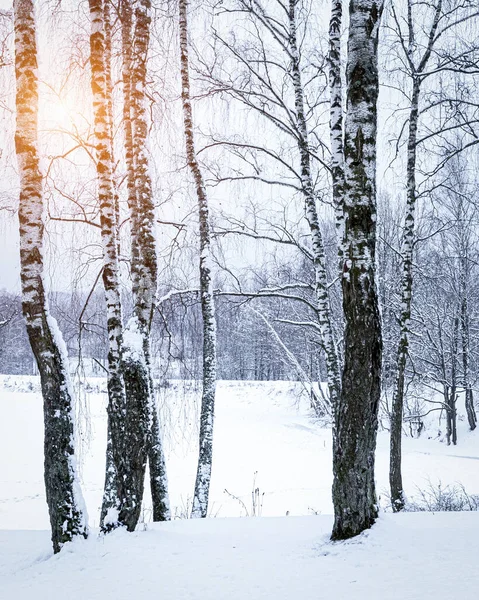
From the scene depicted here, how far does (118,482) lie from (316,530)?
6.14 feet

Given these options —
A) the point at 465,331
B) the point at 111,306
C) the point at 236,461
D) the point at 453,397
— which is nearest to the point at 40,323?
the point at 111,306

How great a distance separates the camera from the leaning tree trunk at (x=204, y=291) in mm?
6801

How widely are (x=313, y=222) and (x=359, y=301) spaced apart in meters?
3.74

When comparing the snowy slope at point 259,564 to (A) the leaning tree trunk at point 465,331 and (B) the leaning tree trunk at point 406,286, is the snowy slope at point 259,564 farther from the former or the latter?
(A) the leaning tree trunk at point 465,331

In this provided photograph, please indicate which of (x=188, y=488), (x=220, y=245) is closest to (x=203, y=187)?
(x=220, y=245)

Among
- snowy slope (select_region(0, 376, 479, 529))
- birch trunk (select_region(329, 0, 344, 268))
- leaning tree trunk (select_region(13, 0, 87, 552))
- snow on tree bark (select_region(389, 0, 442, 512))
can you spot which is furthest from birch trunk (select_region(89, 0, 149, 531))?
snow on tree bark (select_region(389, 0, 442, 512))

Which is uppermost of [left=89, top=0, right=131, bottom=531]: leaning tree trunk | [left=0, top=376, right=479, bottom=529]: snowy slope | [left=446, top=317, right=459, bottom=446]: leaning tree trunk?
[left=89, top=0, right=131, bottom=531]: leaning tree trunk

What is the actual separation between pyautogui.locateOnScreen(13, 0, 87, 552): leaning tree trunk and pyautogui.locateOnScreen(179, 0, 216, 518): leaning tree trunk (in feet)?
9.47

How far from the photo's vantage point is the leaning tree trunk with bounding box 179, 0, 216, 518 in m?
6.80

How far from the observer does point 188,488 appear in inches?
449

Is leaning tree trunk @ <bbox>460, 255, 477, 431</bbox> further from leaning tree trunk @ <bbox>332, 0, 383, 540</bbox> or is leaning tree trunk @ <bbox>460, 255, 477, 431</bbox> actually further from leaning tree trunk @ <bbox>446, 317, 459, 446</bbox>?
leaning tree trunk @ <bbox>332, 0, 383, 540</bbox>

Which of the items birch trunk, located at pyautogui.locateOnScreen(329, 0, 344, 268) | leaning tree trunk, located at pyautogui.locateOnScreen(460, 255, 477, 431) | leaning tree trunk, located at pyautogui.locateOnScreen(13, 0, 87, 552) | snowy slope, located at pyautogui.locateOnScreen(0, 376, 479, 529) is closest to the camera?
leaning tree trunk, located at pyautogui.locateOnScreen(13, 0, 87, 552)

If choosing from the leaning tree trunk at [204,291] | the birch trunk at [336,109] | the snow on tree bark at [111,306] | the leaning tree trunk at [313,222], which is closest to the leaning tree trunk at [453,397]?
the leaning tree trunk at [313,222]

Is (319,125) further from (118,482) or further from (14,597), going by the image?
(14,597)
